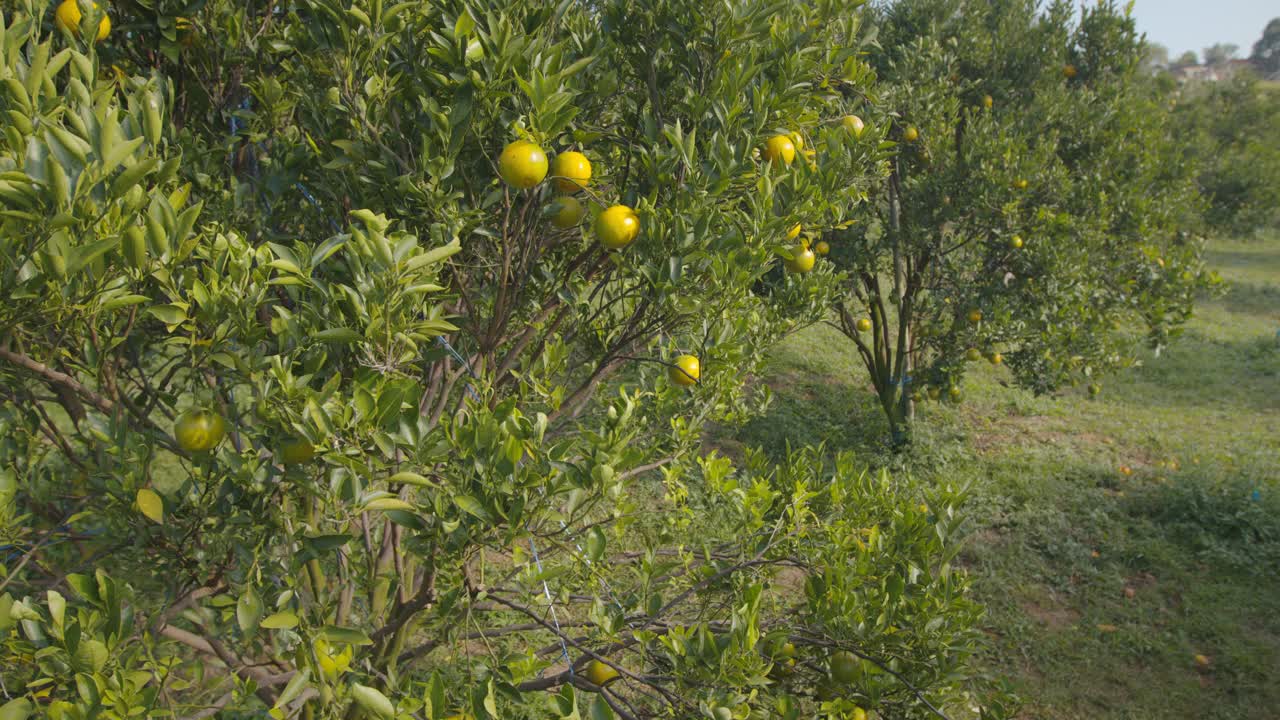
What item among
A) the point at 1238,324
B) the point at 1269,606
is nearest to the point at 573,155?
the point at 1269,606

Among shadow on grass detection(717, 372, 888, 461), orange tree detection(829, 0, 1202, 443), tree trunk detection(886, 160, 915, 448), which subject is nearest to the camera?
orange tree detection(829, 0, 1202, 443)

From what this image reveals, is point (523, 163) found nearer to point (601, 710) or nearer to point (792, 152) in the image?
point (792, 152)

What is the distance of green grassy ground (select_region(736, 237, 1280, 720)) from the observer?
12.9 feet

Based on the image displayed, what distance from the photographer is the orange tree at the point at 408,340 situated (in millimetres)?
1221

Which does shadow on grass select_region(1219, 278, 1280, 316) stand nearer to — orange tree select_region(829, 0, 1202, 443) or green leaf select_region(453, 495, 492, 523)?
orange tree select_region(829, 0, 1202, 443)

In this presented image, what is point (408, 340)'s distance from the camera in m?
1.29

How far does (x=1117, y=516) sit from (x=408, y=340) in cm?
593

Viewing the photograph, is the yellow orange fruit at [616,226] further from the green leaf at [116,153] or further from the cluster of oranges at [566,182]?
the green leaf at [116,153]

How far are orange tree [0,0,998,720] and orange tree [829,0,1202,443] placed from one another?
358 cm

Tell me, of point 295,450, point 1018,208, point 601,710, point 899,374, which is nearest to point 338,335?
point 295,450

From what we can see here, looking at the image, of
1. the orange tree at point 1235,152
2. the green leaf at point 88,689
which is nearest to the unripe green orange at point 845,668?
the green leaf at point 88,689

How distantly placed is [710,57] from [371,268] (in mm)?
1059

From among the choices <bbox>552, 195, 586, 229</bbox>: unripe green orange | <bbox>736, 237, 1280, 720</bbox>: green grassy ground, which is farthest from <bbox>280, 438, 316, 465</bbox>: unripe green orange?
<bbox>736, 237, 1280, 720</bbox>: green grassy ground

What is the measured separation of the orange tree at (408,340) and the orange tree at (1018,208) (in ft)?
11.8
